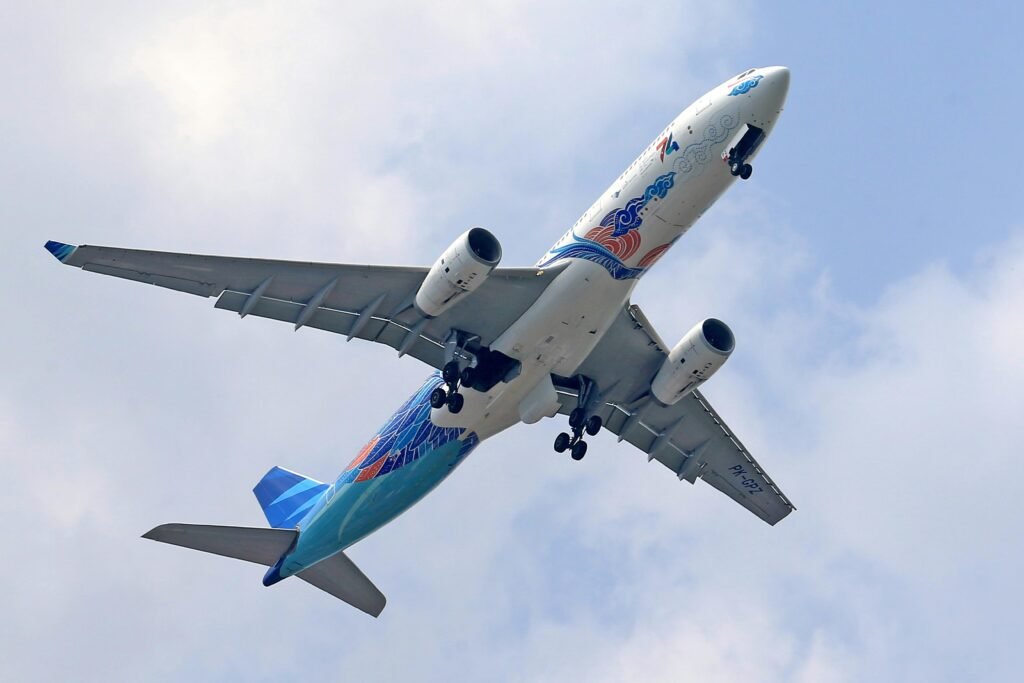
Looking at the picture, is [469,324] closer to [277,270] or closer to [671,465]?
[277,270]

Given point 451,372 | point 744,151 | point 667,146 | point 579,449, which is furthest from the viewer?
point 579,449

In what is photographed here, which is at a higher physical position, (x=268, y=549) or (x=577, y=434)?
(x=577, y=434)

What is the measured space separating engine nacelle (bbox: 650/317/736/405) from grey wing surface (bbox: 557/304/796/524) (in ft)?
3.20

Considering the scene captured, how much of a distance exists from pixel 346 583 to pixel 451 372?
10424 millimetres

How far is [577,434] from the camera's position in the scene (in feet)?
131

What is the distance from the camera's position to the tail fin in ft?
133

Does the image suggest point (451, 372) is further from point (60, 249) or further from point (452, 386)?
point (60, 249)

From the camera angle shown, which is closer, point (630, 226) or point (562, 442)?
point (630, 226)

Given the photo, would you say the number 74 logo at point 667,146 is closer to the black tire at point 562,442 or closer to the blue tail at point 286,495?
the black tire at point 562,442

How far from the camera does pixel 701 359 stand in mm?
37531

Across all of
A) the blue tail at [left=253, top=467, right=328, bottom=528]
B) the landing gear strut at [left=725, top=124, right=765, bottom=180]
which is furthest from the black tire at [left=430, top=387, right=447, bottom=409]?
the landing gear strut at [left=725, top=124, right=765, bottom=180]

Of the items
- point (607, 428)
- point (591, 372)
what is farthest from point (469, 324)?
point (607, 428)

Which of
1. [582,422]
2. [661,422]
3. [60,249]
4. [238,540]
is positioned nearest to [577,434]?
[582,422]

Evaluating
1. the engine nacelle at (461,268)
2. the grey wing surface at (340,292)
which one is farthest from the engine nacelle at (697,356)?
the engine nacelle at (461,268)
